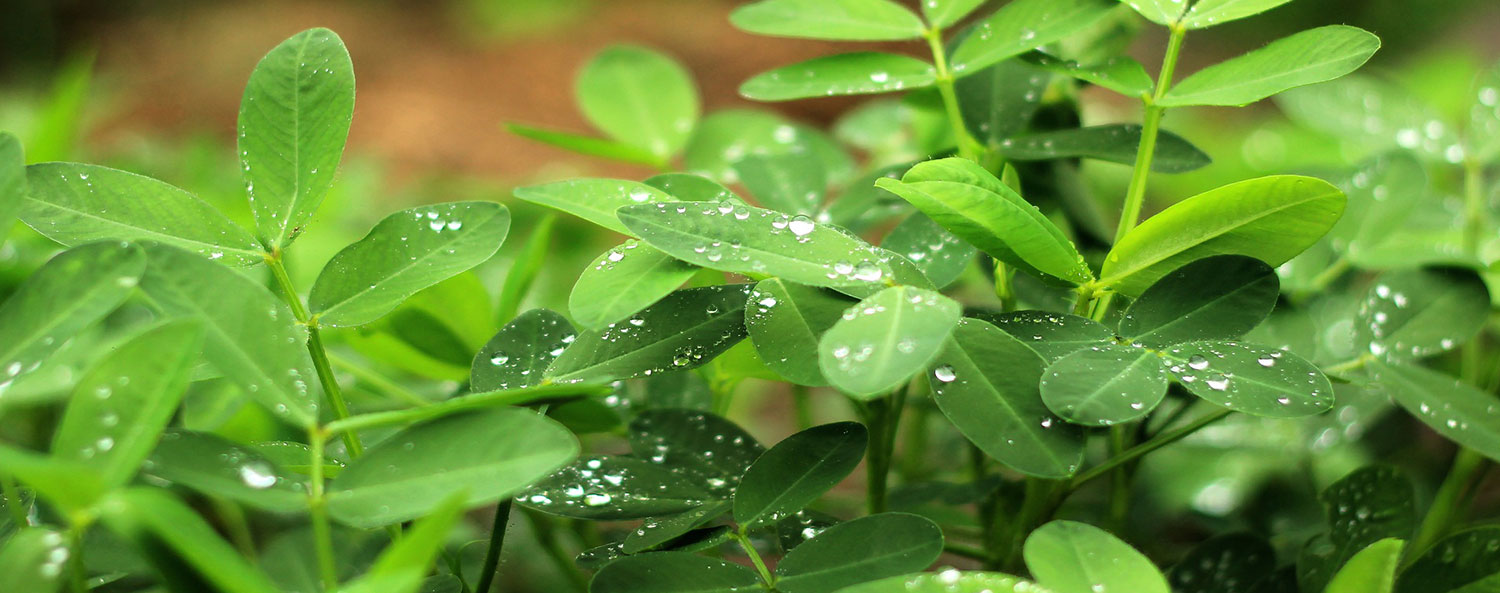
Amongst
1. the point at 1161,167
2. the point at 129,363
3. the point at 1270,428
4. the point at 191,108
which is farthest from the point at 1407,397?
the point at 191,108

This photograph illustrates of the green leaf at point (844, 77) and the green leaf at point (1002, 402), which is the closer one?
the green leaf at point (1002, 402)

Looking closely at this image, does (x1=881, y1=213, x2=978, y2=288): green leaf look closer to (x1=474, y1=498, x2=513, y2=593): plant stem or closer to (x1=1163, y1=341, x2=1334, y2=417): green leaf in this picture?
(x1=1163, y1=341, x2=1334, y2=417): green leaf

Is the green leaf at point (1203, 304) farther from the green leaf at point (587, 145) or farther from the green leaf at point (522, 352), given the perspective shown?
the green leaf at point (587, 145)

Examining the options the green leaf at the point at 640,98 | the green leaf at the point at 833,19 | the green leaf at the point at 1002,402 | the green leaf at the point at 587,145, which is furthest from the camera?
the green leaf at the point at 640,98

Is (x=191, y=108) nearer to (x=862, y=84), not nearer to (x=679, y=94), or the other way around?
(x=679, y=94)

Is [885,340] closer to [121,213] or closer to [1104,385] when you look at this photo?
[1104,385]

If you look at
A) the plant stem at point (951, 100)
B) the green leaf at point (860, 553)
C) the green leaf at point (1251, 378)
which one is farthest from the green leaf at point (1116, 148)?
the green leaf at point (860, 553)
